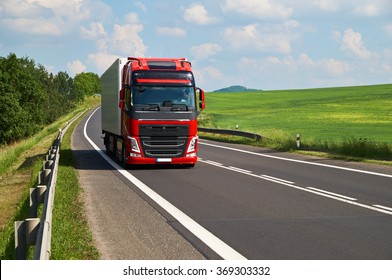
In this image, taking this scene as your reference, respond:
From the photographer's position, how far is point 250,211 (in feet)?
33.7

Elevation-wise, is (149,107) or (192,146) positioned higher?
(149,107)

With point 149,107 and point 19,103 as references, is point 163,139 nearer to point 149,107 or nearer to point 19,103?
point 149,107

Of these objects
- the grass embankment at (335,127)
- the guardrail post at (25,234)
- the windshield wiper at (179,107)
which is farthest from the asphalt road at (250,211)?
the grass embankment at (335,127)

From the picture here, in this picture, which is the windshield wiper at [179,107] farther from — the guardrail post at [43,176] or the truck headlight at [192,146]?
the guardrail post at [43,176]

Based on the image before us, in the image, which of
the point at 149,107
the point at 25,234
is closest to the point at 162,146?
the point at 149,107

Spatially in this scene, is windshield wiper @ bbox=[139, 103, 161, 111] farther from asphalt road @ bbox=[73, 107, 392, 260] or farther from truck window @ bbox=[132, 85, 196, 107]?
asphalt road @ bbox=[73, 107, 392, 260]

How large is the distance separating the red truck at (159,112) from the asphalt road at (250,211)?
0.57 meters

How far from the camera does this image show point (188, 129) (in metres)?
18.1

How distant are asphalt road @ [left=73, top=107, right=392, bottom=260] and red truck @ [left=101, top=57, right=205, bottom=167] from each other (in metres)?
0.57

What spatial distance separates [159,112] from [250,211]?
801 cm

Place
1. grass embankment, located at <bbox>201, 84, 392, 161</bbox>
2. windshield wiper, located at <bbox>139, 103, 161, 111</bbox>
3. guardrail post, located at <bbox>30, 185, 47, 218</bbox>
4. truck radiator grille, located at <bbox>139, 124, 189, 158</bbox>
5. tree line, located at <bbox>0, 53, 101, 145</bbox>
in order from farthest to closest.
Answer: tree line, located at <bbox>0, 53, 101, 145</bbox> < grass embankment, located at <bbox>201, 84, 392, 161</bbox> < truck radiator grille, located at <bbox>139, 124, 189, 158</bbox> < windshield wiper, located at <bbox>139, 103, 161, 111</bbox> < guardrail post, located at <bbox>30, 185, 47, 218</bbox>

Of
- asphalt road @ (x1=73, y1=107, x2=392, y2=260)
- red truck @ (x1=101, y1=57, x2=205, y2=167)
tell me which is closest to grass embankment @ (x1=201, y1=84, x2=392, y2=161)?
asphalt road @ (x1=73, y1=107, x2=392, y2=260)

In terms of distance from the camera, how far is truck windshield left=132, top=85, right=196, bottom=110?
17844 mm
